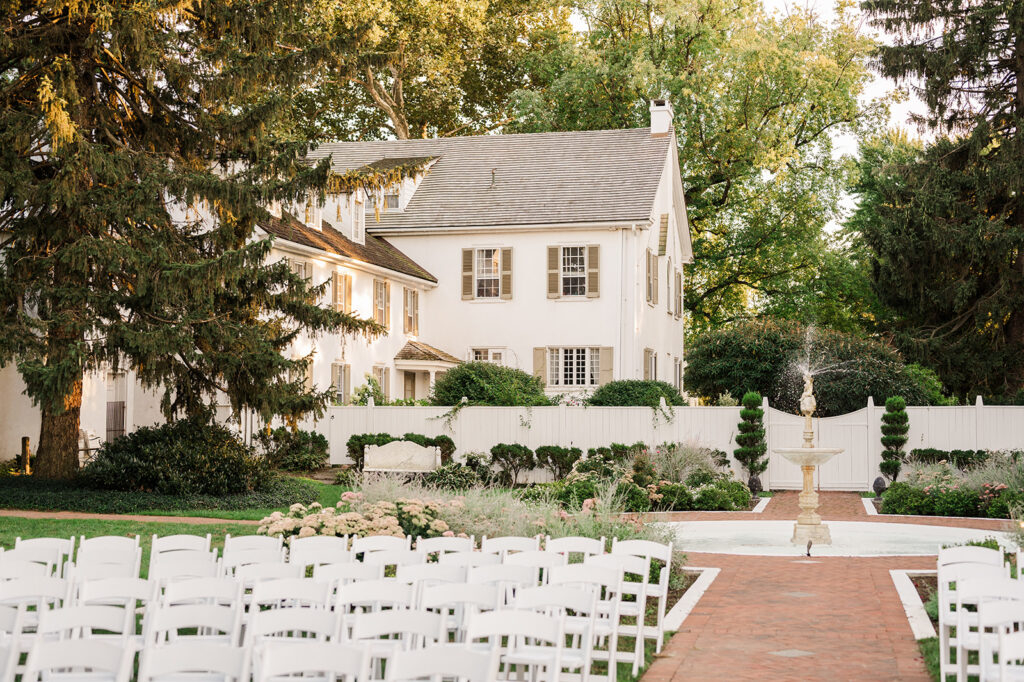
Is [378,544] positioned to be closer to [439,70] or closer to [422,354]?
[422,354]

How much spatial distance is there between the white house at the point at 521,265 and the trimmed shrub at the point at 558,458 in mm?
7186

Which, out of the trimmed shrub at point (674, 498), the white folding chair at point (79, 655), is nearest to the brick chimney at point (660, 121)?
the trimmed shrub at point (674, 498)

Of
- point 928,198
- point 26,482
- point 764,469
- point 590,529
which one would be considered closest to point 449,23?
point 928,198

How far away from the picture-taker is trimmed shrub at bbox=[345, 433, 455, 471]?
27.9 metres

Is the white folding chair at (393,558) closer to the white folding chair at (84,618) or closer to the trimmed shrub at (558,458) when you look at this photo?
the white folding chair at (84,618)

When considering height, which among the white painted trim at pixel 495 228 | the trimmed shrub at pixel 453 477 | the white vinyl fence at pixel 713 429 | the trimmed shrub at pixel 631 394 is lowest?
the trimmed shrub at pixel 453 477

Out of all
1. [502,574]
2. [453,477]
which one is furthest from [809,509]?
[502,574]

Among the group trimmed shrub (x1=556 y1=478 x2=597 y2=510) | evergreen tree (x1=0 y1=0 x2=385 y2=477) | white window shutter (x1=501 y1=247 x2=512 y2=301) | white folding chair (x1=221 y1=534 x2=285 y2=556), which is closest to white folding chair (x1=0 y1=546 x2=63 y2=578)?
white folding chair (x1=221 y1=534 x2=285 y2=556)

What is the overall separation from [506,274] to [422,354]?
3.52 meters

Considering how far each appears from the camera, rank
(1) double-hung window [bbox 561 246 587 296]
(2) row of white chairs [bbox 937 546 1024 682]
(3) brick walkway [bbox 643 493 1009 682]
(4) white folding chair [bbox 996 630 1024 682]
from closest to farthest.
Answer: (4) white folding chair [bbox 996 630 1024 682] < (2) row of white chairs [bbox 937 546 1024 682] < (3) brick walkway [bbox 643 493 1009 682] < (1) double-hung window [bbox 561 246 587 296]

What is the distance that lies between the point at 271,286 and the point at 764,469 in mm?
11737

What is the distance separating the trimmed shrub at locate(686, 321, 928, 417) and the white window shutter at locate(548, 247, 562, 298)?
4.38m

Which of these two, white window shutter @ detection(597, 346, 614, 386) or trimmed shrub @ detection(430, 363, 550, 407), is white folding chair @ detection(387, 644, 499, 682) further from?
white window shutter @ detection(597, 346, 614, 386)

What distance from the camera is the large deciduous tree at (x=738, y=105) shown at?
4288 cm
